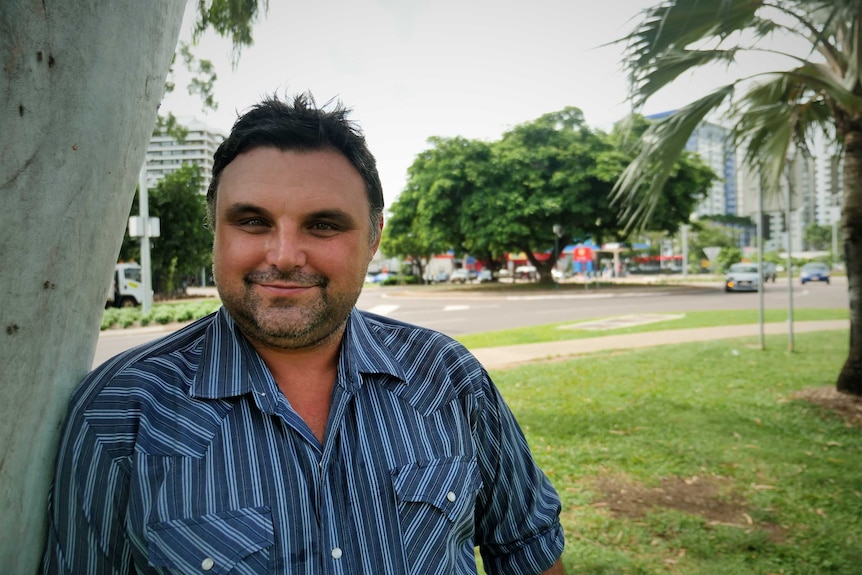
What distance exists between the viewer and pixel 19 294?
101 cm

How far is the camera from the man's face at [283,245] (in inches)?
54.2

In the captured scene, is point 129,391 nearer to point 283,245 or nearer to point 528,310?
point 283,245

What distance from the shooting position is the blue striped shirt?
3.63ft

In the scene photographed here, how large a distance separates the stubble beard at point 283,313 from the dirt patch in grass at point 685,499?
2.79 metres

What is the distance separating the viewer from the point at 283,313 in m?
1.38

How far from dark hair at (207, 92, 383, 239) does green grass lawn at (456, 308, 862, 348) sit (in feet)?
28.0

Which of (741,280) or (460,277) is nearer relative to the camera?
(741,280)

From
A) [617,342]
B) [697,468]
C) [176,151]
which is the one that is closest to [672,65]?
[697,468]

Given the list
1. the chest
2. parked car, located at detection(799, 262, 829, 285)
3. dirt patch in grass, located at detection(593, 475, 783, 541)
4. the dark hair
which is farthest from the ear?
parked car, located at detection(799, 262, 829, 285)

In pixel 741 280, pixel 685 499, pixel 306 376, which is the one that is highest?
pixel 306 376

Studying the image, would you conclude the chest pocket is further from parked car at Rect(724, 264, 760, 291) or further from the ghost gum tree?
parked car at Rect(724, 264, 760, 291)

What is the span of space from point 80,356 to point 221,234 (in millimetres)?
405

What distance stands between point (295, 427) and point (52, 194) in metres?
0.64

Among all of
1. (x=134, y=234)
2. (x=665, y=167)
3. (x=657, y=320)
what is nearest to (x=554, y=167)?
(x=657, y=320)
